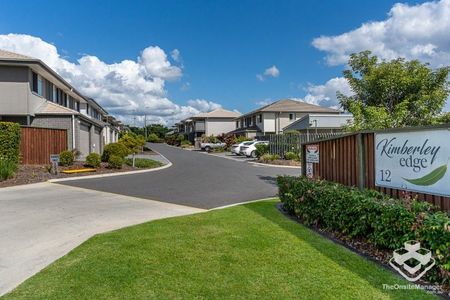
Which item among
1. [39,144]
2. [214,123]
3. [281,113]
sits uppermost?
[214,123]

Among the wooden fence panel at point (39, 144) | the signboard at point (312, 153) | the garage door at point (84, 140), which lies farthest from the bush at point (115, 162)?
the signboard at point (312, 153)

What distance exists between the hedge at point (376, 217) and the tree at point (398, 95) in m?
4.35

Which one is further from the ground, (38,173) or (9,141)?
(9,141)

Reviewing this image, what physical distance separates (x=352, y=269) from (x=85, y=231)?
505 centimetres

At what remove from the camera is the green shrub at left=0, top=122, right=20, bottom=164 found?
17.6m

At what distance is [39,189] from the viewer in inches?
543

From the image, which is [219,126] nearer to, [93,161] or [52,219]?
[93,161]

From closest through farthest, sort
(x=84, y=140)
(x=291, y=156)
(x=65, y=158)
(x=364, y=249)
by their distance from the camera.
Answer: (x=364, y=249) → (x=65, y=158) → (x=84, y=140) → (x=291, y=156)

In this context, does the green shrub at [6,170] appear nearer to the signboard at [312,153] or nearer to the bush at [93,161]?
the bush at [93,161]

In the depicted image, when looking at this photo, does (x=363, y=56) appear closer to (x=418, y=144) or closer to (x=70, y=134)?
(x=418, y=144)

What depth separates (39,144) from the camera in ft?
66.3

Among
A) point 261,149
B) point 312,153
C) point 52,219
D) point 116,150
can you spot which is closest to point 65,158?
A: point 116,150

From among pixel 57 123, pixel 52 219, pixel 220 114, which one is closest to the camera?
pixel 52 219

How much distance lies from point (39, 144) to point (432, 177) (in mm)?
19832
